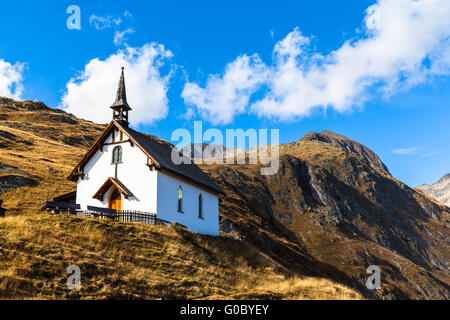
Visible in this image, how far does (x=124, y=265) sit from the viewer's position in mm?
19391

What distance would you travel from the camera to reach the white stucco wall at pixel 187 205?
3052 centimetres

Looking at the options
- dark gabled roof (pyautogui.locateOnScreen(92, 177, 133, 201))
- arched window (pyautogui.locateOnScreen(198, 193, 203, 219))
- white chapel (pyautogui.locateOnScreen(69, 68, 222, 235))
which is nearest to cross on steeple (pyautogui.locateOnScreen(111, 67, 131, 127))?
white chapel (pyautogui.locateOnScreen(69, 68, 222, 235))

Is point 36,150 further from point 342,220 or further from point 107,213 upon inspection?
point 342,220

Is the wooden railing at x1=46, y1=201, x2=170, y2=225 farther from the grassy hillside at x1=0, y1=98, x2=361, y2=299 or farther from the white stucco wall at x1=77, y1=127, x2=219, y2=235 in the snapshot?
the grassy hillside at x1=0, y1=98, x2=361, y2=299

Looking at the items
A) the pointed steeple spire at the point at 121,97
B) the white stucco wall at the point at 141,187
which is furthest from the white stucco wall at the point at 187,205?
the pointed steeple spire at the point at 121,97

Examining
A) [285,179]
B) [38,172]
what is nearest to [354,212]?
[285,179]

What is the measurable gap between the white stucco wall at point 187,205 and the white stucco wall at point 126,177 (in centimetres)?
93

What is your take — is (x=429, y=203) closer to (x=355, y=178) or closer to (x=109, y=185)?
(x=355, y=178)

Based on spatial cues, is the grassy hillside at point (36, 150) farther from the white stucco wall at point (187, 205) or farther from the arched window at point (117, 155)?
the white stucco wall at point (187, 205)

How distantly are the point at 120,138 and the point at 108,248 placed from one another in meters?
13.6

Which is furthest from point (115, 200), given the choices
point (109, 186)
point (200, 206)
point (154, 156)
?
point (200, 206)

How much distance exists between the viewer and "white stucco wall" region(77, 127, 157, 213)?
3017 centimetres
